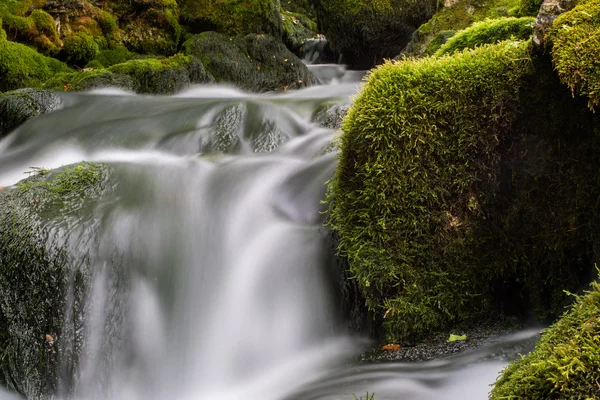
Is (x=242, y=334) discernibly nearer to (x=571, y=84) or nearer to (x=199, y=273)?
(x=199, y=273)

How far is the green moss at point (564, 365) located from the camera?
1.51 metres

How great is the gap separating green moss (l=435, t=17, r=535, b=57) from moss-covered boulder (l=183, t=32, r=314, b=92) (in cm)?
634

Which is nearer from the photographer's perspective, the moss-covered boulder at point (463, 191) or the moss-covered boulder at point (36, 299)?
the moss-covered boulder at point (463, 191)

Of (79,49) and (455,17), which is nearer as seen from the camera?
(455,17)

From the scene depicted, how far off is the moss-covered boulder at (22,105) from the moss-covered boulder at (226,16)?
4.84 meters

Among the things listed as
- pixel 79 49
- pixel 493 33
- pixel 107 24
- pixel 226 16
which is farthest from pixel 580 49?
pixel 226 16

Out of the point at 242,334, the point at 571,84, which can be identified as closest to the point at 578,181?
the point at 571,84

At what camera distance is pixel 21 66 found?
301 inches

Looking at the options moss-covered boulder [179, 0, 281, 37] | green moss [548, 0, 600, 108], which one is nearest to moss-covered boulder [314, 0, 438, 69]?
moss-covered boulder [179, 0, 281, 37]

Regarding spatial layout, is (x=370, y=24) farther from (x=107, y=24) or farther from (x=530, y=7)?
(x=530, y=7)

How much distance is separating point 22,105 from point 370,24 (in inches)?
300

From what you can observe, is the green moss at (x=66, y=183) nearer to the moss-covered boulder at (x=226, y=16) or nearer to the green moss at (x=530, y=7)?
the green moss at (x=530, y=7)

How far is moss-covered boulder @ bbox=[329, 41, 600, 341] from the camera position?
2709 millimetres

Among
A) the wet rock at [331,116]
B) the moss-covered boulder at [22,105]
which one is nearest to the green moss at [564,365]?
the wet rock at [331,116]
